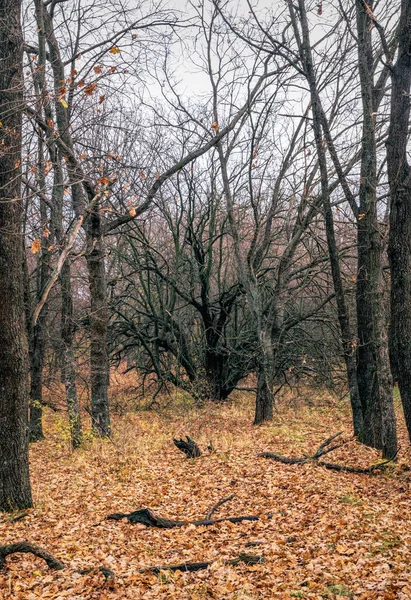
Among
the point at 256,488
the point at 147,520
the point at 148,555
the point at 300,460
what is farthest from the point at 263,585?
the point at 300,460

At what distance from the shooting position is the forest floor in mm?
4762

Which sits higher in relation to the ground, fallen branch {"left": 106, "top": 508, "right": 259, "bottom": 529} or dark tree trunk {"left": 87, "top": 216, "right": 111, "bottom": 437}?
dark tree trunk {"left": 87, "top": 216, "right": 111, "bottom": 437}

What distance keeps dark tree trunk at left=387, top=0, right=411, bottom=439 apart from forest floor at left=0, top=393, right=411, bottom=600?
1.63 m

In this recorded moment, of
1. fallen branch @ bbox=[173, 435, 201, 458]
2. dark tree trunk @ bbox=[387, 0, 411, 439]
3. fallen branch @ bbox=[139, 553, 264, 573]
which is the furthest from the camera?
fallen branch @ bbox=[173, 435, 201, 458]

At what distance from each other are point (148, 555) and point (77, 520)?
1558 millimetres

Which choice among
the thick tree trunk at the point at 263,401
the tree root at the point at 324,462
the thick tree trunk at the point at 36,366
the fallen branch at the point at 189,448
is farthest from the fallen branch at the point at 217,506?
the thick tree trunk at the point at 36,366

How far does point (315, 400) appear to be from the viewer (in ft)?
54.3

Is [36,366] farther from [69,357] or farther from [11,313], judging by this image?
[11,313]

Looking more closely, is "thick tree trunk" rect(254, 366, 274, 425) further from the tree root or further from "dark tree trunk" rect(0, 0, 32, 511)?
"dark tree trunk" rect(0, 0, 32, 511)

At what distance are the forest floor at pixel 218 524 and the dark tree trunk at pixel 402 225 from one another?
1625 mm

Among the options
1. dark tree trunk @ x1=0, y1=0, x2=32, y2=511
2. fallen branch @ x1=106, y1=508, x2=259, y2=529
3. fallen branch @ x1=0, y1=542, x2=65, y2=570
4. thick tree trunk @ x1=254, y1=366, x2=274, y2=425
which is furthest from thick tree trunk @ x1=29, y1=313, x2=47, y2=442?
fallen branch @ x1=0, y1=542, x2=65, y2=570

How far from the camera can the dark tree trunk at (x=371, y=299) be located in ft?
25.8

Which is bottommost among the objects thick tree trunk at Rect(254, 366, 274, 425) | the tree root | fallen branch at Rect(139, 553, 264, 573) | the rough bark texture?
fallen branch at Rect(139, 553, 264, 573)

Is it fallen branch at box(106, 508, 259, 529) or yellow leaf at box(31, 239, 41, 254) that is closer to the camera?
yellow leaf at box(31, 239, 41, 254)
